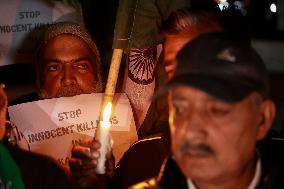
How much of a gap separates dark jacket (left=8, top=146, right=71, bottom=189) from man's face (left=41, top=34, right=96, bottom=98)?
1542mm

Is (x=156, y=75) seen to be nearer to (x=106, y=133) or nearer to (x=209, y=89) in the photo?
(x=106, y=133)

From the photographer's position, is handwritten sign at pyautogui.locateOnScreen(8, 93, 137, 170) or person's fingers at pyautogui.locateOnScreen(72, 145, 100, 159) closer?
person's fingers at pyautogui.locateOnScreen(72, 145, 100, 159)

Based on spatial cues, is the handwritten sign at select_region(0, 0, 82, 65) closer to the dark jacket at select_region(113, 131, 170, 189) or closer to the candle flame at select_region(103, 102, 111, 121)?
the dark jacket at select_region(113, 131, 170, 189)

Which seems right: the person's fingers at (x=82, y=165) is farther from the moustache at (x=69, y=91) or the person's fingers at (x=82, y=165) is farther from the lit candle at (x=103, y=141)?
the moustache at (x=69, y=91)

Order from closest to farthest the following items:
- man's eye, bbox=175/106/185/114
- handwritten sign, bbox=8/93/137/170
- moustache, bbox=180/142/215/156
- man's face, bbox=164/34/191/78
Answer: moustache, bbox=180/142/215/156 → man's eye, bbox=175/106/185/114 → man's face, bbox=164/34/191/78 → handwritten sign, bbox=8/93/137/170

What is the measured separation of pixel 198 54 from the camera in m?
2.62

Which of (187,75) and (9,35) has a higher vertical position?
(187,75)

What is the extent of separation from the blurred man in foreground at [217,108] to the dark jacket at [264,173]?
28 millimetres

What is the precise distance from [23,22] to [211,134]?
10.7 ft

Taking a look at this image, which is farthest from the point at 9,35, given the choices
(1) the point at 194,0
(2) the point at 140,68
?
(1) the point at 194,0

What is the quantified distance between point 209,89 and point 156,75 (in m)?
2.35

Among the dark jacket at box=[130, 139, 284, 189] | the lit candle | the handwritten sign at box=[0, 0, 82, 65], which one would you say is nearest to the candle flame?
the lit candle

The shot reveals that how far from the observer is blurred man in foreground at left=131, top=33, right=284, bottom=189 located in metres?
2.54

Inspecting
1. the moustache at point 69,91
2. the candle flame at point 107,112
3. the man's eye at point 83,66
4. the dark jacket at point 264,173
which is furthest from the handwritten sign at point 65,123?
the dark jacket at point 264,173
